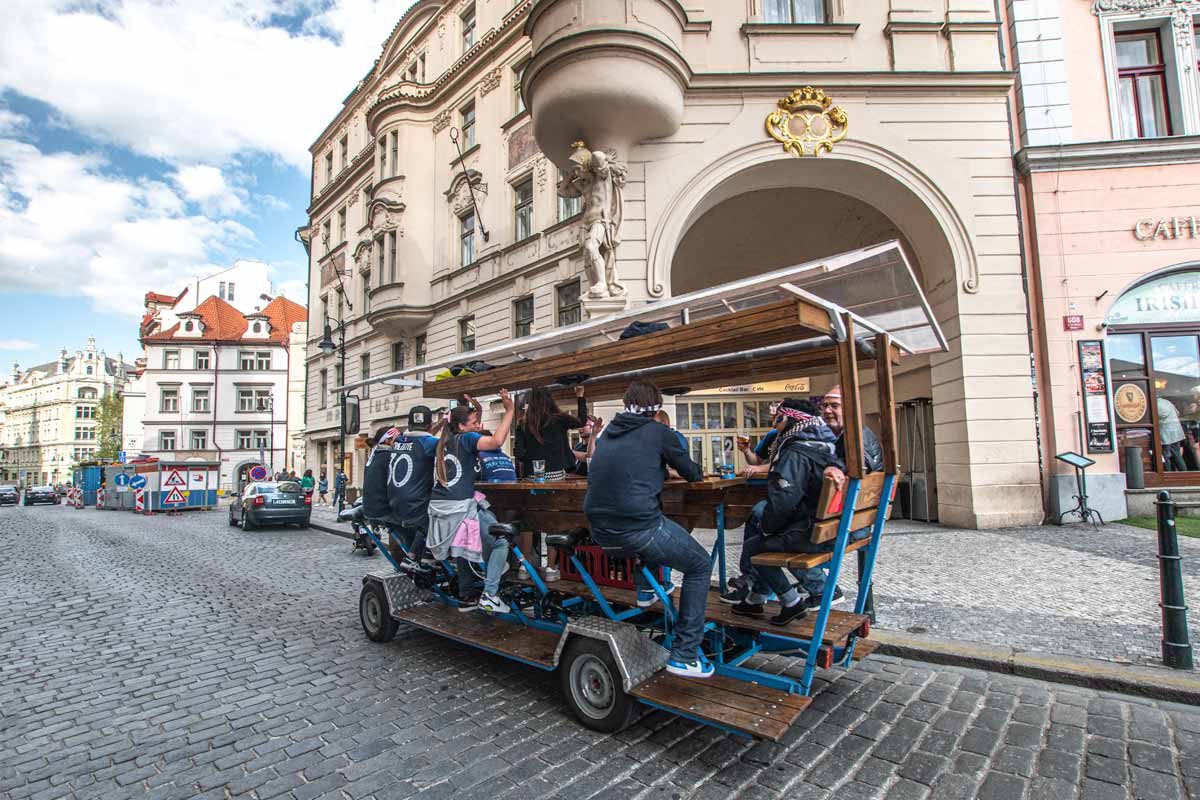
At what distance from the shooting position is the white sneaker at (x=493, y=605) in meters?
4.67

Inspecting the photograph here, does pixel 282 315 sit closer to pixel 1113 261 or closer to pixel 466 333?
pixel 466 333

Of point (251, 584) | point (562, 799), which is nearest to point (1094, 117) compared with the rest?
point (562, 799)

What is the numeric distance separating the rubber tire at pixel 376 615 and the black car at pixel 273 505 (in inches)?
484

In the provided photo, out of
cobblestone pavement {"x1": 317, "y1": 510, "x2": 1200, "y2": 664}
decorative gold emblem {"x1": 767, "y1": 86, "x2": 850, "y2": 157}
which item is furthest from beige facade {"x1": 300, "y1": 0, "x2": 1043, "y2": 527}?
cobblestone pavement {"x1": 317, "y1": 510, "x2": 1200, "y2": 664}

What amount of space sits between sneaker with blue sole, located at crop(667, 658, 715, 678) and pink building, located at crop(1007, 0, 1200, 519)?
34.6 ft

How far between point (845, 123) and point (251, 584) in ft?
42.4

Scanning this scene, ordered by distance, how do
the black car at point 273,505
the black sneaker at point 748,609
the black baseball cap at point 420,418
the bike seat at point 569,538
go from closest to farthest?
the black sneaker at point 748,609 → the bike seat at point 569,538 → the black baseball cap at point 420,418 → the black car at point 273,505

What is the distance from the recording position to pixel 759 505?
161 inches

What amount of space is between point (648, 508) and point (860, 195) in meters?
11.8

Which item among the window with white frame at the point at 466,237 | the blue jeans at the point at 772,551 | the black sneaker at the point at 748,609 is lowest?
the black sneaker at the point at 748,609

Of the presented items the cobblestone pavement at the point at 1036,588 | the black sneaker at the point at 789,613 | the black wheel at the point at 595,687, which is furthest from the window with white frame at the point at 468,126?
the black sneaker at the point at 789,613

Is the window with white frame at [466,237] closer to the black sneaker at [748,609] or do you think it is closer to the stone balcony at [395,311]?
the stone balcony at [395,311]

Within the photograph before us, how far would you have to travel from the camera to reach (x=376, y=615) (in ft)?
17.5

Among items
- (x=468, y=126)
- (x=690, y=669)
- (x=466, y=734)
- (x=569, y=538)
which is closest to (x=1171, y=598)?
(x=690, y=669)
